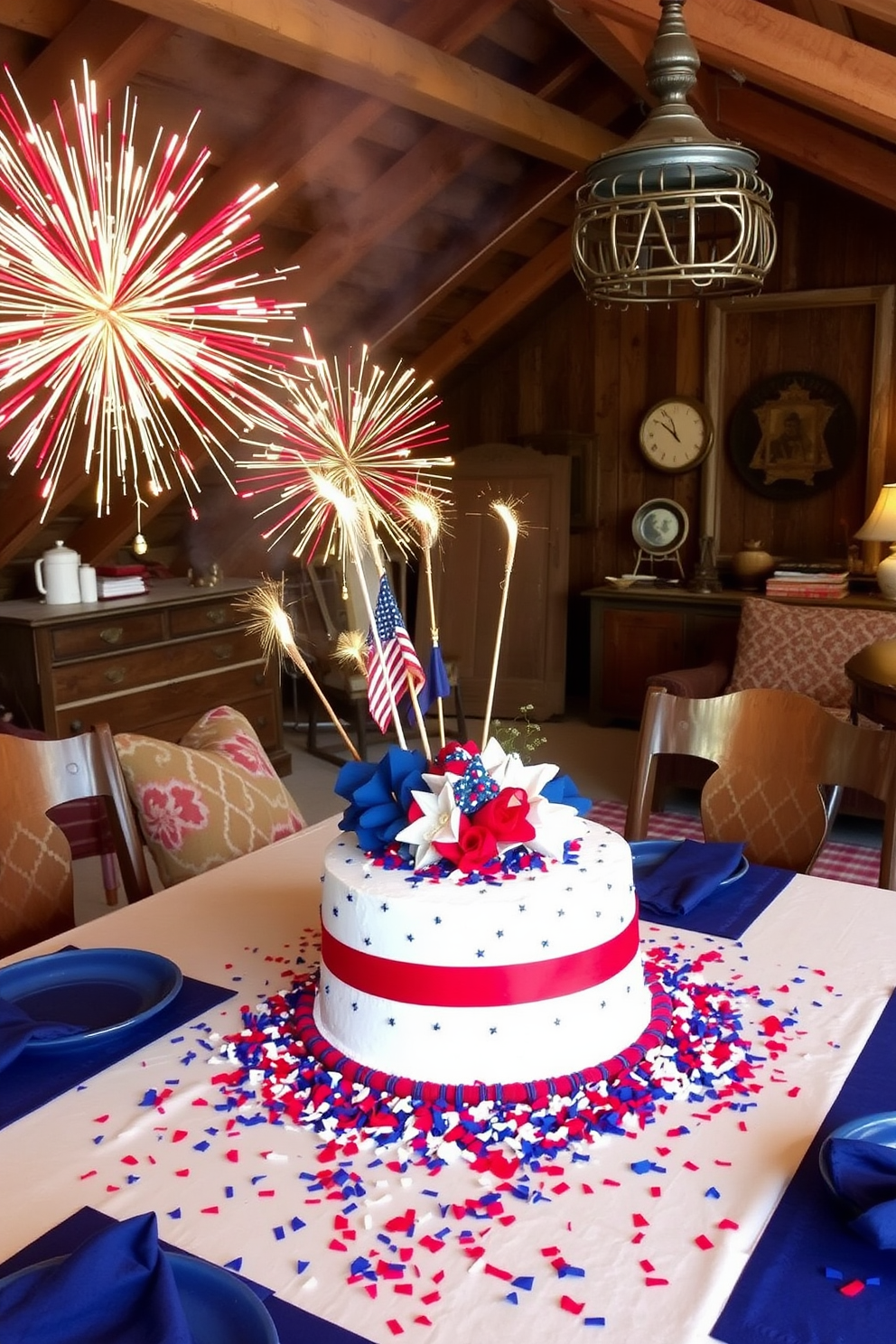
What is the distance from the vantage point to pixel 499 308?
5367 mm

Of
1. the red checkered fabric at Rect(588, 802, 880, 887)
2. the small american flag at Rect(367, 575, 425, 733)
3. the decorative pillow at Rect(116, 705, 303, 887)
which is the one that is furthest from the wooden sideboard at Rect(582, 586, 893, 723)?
the small american flag at Rect(367, 575, 425, 733)

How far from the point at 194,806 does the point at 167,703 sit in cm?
260

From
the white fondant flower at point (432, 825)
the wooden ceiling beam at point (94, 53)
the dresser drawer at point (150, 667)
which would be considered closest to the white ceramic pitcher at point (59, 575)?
the dresser drawer at point (150, 667)

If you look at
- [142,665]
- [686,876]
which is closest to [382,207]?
[142,665]

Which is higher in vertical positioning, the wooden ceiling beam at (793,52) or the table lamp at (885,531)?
the wooden ceiling beam at (793,52)

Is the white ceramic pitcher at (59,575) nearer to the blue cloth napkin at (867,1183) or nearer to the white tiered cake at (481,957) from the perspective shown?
the white tiered cake at (481,957)

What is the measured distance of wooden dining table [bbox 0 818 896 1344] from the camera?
899mm

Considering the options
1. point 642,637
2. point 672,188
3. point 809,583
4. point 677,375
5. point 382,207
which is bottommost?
point 642,637

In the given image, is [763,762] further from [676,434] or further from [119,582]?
[676,434]

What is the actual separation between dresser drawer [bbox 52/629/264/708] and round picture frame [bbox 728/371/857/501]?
100 inches

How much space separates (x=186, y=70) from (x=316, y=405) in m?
2.41

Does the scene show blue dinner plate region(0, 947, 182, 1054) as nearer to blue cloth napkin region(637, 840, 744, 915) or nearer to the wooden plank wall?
blue cloth napkin region(637, 840, 744, 915)

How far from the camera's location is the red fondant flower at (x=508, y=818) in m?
1.22

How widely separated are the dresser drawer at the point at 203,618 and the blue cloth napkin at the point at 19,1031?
3.24 m
